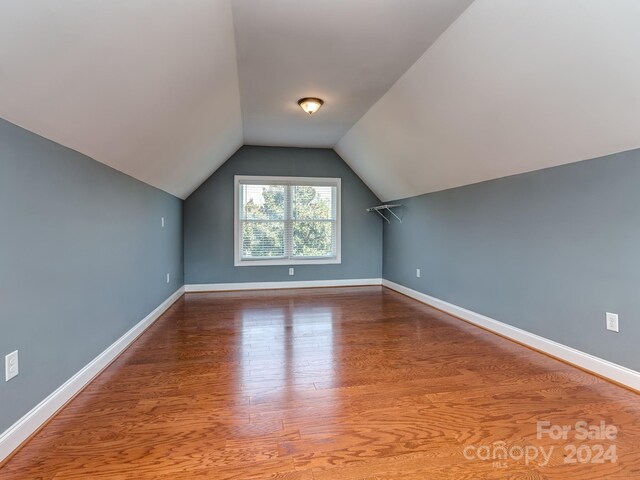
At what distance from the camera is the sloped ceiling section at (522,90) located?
179cm

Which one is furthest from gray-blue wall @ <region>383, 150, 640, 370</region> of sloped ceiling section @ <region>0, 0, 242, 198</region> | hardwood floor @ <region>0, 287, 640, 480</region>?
sloped ceiling section @ <region>0, 0, 242, 198</region>

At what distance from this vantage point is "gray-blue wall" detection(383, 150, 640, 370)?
7.39 ft

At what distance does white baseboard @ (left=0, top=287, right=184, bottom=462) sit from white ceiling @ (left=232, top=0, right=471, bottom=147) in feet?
8.41

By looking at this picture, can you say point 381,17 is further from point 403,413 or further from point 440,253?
point 440,253

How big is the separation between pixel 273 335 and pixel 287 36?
8.50 ft

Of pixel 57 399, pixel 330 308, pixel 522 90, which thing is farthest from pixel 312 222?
pixel 57 399

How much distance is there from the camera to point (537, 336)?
2.92 m

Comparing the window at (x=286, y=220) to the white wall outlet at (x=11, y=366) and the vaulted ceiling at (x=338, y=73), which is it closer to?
the vaulted ceiling at (x=338, y=73)

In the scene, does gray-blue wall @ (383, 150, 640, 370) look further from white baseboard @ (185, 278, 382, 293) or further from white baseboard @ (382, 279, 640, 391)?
white baseboard @ (185, 278, 382, 293)

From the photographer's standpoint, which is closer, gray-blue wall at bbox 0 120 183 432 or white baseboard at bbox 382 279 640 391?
gray-blue wall at bbox 0 120 183 432

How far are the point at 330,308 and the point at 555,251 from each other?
8.38 ft

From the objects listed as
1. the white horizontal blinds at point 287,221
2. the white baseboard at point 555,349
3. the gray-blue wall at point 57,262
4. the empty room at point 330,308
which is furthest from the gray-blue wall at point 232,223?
the gray-blue wall at point 57,262

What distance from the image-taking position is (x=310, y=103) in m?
3.62

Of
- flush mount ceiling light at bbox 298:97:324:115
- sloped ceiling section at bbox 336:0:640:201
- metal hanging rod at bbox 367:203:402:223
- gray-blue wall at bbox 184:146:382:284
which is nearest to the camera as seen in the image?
sloped ceiling section at bbox 336:0:640:201
